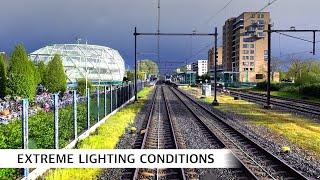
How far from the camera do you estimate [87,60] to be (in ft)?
487

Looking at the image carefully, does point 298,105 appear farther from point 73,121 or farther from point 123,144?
point 73,121

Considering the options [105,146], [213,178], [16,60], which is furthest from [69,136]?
[16,60]

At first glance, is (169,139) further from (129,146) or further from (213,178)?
(213,178)

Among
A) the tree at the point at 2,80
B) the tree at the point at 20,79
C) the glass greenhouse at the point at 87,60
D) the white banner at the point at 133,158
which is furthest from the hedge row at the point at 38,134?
the glass greenhouse at the point at 87,60

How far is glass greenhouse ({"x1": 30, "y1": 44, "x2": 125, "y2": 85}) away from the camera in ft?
429

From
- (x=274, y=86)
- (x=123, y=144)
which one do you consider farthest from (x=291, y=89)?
(x=123, y=144)

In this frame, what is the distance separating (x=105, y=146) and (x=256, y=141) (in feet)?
20.4

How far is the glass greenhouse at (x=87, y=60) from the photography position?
131 metres

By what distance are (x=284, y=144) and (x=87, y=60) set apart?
433 ft

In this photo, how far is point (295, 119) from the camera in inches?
1252

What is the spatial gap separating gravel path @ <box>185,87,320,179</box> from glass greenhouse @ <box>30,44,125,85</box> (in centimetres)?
10049

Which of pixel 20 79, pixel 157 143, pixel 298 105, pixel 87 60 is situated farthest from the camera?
pixel 87 60

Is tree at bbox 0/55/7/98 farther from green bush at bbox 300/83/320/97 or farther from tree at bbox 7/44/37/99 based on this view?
green bush at bbox 300/83/320/97

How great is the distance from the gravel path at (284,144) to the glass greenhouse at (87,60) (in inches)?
3956
